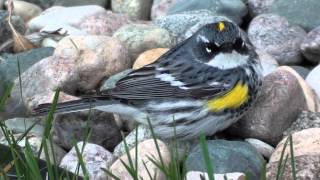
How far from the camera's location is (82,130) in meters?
4.61

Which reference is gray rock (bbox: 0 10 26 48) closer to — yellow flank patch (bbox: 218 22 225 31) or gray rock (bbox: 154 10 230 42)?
gray rock (bbox: 154 10 230 42)

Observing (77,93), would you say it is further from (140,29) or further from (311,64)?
(311,64)

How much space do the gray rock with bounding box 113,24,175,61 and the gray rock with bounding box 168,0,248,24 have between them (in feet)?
1.90

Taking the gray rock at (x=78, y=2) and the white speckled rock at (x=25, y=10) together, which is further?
the gray rock at (x=78, y=2)

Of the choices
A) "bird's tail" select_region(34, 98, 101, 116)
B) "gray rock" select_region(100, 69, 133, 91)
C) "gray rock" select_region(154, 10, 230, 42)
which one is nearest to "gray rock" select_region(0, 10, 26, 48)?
"gray rock" select_region(154, 10, 230, 42)

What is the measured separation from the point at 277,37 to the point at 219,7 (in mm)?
626

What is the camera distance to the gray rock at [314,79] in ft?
16.2

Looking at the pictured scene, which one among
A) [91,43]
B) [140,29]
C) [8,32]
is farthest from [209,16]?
[8,32]

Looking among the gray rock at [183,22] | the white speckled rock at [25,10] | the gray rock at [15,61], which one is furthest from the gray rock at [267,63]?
the white speckled rock at [25,10]

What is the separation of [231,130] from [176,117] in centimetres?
35

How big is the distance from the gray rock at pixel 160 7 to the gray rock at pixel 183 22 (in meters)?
0.49

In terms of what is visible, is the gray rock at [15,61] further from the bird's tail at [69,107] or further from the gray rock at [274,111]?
the gray rock at [274,111]

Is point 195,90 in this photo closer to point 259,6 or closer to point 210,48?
point 210,48

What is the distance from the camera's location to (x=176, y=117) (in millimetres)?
4441
